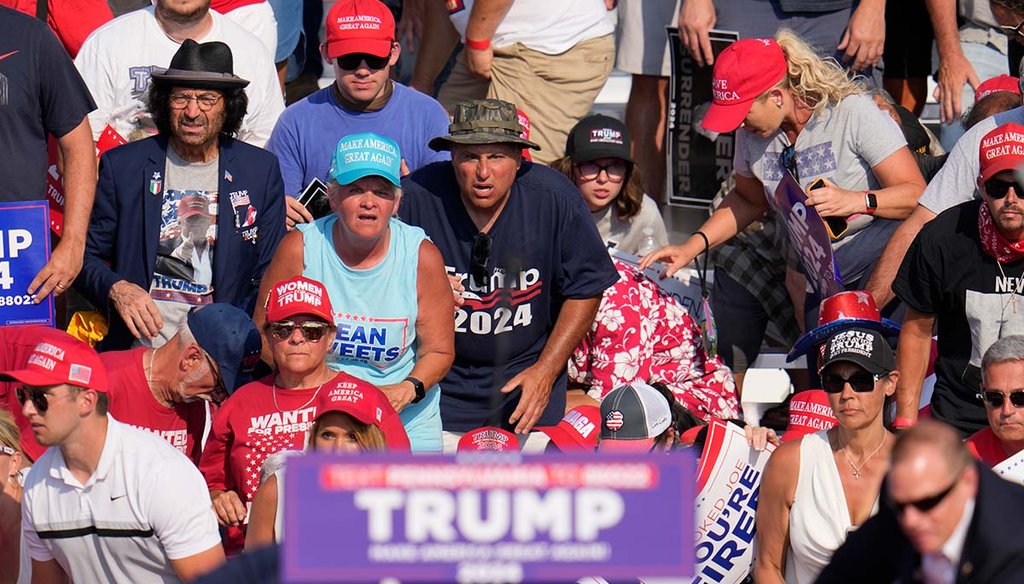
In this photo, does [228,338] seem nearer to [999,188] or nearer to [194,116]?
[194,116]

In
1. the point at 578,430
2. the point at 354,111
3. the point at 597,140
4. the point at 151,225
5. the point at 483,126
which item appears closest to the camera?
the point at 578,430

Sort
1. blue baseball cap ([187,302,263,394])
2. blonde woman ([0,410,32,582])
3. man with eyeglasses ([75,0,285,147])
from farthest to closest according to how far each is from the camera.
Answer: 1. man with eyeglasses ([75,0,285,147])
2. blue baseball cap ([187,302,263,394])
3. blonde woman ([0,410,32,582])

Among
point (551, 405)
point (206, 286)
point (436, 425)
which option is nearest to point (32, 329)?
point (206, 286)

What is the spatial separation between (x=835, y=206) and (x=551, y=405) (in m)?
1.37

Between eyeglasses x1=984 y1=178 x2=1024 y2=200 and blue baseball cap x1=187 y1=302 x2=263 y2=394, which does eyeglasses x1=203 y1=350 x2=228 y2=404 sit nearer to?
blue baseball cap x1=187 y1=302 x2=263 y2=394

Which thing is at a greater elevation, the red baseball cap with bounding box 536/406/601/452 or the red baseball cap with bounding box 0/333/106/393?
the red baseball cap with bounding box 0/333/106/393

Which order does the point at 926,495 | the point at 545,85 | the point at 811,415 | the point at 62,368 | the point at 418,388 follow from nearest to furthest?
the point at 926,495, the point at 62,368, the point at 418,388, the point at 811,415, the point at 545,85

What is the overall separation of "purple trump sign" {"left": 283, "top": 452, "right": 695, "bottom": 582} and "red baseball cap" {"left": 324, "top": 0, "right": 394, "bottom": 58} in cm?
409

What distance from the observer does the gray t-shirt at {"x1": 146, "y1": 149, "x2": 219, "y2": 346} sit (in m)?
6.50

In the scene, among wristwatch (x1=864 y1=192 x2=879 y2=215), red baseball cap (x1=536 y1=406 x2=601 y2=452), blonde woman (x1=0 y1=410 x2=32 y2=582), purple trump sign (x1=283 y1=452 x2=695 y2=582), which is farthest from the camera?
wristwatch (x1=864 y1=192 x2=879 y2=215)

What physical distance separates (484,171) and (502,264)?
372mm

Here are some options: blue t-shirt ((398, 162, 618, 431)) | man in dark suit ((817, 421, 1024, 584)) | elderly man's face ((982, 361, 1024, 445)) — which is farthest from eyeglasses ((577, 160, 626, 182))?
man in dark suit ((817, 421, 1024, 584))

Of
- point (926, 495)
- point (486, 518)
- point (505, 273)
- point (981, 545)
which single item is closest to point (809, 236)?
point (505, 273)

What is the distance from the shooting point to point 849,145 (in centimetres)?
693
